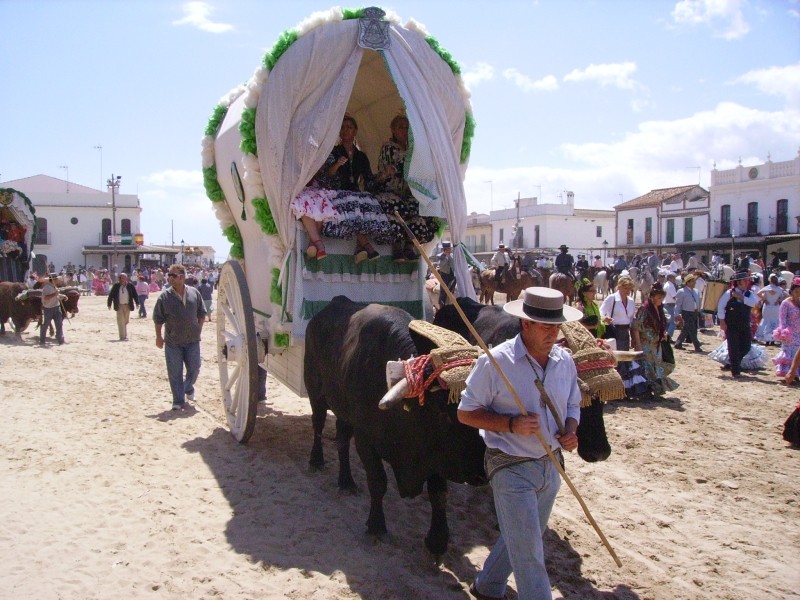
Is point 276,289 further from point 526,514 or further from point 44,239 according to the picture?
point 44,239

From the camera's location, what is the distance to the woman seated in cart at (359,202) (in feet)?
18.6

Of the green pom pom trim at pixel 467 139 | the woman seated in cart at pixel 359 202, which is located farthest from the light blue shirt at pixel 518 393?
the green pom pom trim at pixel 467 139

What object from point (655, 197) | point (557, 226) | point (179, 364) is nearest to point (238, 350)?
point (179, 364)

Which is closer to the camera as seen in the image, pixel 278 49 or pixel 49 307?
pixel 278 49

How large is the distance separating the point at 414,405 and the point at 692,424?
5487 millimetres

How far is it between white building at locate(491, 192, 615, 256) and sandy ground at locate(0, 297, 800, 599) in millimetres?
48191

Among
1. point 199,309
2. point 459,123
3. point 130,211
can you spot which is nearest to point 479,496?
point 459,123

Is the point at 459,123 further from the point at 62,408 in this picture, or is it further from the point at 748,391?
the point at 748,391

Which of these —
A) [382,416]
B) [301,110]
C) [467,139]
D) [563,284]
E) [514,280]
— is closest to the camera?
[382,416]

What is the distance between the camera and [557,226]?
55500 mm

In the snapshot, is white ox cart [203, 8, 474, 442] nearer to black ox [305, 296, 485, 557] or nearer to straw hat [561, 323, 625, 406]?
black ox [305, 296, 485, 557]

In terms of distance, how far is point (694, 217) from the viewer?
139 ft

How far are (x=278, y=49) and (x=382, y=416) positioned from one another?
3255 millimetres

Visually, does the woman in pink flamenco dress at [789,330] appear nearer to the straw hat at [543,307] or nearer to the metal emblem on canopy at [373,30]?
the metal emblem on canopy at [373,30]
